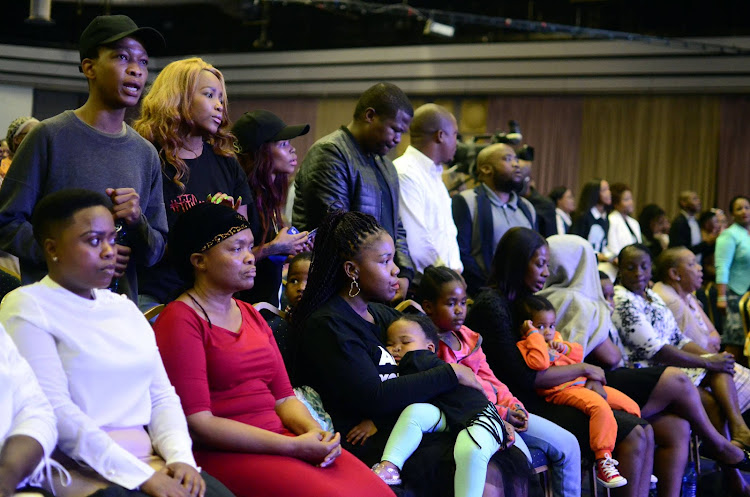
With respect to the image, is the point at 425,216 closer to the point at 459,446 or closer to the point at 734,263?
the point at 459,446

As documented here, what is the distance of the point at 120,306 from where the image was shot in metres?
2.31

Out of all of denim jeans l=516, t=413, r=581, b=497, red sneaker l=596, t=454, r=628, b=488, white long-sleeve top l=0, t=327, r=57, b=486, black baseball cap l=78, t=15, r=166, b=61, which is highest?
black baseball cap l=78, t=15, r=166, b=61

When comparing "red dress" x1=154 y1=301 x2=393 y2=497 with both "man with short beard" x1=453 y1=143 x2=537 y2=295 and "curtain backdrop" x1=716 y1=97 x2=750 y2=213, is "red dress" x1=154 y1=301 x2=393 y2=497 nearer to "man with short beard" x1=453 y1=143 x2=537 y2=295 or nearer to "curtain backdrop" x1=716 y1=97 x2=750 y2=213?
"man with short beard" x1=453 y1=143 x2=537 y2=295

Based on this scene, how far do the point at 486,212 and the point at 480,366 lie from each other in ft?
5.84

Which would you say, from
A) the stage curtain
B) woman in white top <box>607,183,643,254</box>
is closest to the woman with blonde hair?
woman in white top <box>607,183,643,254</box>

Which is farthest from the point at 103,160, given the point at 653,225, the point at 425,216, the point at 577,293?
the point at 653,225

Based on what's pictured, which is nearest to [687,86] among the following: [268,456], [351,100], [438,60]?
[438,60]

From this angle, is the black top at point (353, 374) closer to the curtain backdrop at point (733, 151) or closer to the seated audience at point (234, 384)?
the seated audience at point (234, 384)

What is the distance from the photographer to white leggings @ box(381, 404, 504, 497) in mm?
3029

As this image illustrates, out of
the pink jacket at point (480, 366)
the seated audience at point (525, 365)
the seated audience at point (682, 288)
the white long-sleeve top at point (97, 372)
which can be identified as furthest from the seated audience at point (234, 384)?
the seated audience at point (682, 288)

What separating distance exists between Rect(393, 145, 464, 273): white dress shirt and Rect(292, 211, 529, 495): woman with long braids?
4.60 feet

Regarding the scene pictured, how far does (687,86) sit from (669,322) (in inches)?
261

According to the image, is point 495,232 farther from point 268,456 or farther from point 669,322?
point 268,456

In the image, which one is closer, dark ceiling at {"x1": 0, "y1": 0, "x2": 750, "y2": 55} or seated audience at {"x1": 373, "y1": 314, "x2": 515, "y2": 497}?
seated audience at {"x1": 373, "y1": 314, "x2": 515, "y2": 497}
